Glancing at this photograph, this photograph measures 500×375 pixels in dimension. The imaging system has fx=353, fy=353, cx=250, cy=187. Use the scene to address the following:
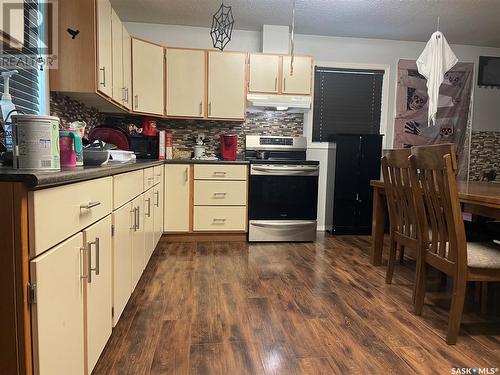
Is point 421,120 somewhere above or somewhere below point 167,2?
below

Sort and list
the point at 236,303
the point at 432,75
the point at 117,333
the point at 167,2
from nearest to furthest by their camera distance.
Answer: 1. the point at 117,333
2. the point at 236,303
3. the point at 432,75
4. the point at 167,2

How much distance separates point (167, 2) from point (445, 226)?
3113mm

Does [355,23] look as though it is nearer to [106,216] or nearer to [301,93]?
[301,93]

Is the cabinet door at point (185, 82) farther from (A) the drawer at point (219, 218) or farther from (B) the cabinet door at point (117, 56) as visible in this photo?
(A) the drawer at point (219, 218)

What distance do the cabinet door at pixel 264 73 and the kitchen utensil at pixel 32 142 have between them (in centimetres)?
295

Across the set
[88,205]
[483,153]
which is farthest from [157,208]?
[483,153]

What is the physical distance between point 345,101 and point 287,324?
3198mm

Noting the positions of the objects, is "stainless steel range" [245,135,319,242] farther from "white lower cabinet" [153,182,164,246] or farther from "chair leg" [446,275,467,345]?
"chair leg" [446,275,467,345]

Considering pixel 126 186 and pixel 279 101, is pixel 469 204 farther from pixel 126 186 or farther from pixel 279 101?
pixel 279 101

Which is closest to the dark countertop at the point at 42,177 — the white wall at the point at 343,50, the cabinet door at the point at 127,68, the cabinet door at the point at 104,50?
the cabinet door at the point at 104,50

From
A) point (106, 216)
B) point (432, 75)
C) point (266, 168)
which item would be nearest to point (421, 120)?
point (432, 75)

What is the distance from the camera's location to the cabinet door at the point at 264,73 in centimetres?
378

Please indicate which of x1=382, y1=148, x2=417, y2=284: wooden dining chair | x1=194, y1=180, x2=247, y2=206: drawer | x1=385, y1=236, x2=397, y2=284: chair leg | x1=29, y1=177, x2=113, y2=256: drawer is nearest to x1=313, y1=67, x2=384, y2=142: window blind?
x1=194, y1=180, x2=247, y2=206: drawer

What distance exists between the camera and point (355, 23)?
12.6 feet
